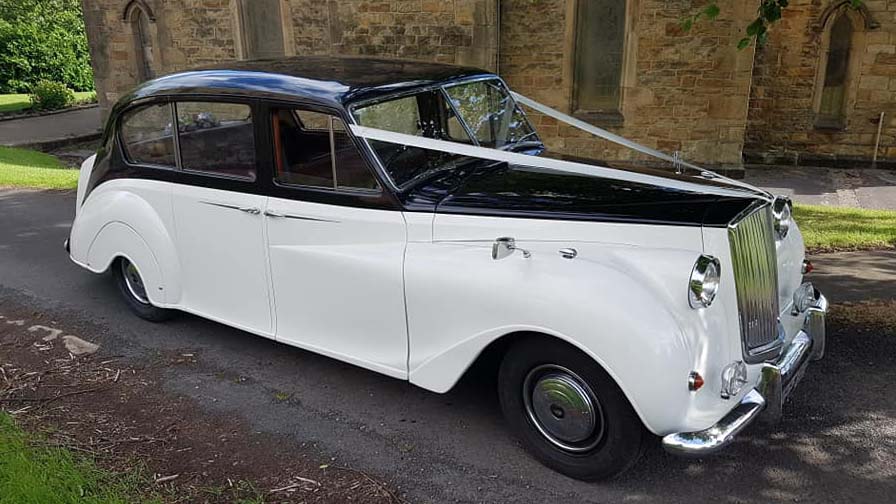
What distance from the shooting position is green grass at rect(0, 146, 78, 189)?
1013 centimetres

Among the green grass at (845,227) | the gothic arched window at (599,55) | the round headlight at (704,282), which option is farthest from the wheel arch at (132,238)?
the gothic arched window at (599,55)

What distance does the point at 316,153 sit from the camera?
13.4ft

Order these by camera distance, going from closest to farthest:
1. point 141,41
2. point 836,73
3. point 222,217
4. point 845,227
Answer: point 222,217 < point 845,227 < point 836,73 < point 141,41

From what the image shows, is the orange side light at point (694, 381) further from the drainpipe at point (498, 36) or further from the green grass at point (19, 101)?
the green grass at point (19, 101)

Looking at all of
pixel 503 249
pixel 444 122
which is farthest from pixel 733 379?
pixel 444 122

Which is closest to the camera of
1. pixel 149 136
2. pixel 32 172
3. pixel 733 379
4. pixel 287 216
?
pixel 733 379

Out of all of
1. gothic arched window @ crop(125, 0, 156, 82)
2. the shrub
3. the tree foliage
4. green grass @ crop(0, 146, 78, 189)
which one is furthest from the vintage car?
the tree foliage

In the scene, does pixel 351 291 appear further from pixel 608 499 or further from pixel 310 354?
pixel 608 499

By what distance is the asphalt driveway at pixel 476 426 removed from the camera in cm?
320

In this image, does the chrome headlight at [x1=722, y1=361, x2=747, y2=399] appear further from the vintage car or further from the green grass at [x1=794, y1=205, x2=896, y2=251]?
the green grass at [x1=794, y1=205, x2=896, y2=251]

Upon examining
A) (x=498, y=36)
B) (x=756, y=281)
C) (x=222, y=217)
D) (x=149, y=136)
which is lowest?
(x=756, y=281)

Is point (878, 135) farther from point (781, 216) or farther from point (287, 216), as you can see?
point (287, 216)

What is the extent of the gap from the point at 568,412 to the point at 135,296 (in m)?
3.75

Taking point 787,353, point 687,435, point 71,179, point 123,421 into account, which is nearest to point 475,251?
point 687,435
